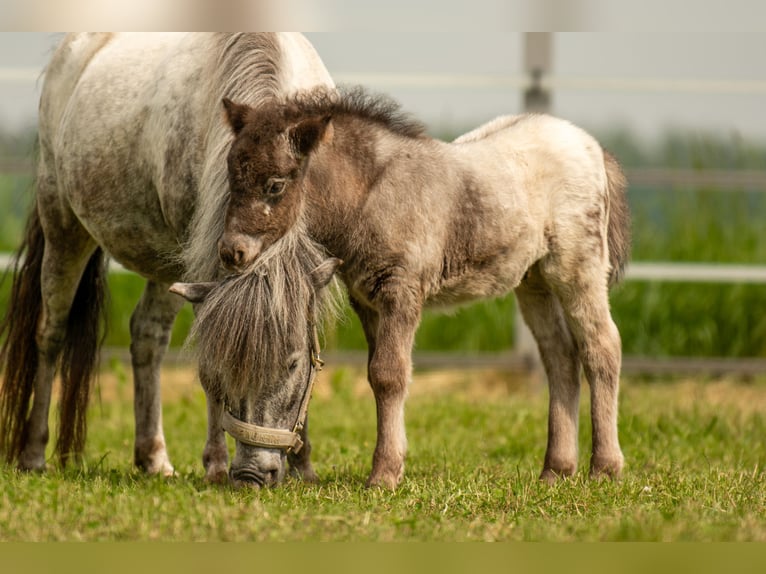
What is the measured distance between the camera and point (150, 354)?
642 cm

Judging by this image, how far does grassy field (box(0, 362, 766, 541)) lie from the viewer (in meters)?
3.83

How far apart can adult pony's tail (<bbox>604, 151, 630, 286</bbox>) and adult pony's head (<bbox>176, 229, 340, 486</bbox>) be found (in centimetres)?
161

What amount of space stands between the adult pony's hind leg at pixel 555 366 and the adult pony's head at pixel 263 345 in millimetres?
1322

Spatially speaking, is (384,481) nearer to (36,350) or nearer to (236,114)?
(236,114)

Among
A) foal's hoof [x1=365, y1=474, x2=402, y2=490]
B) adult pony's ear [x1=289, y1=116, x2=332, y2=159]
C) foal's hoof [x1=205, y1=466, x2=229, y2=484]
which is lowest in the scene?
foal's hoof [x1=205, y1=466, x2=229, y2=484]

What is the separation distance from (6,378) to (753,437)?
15.0ft

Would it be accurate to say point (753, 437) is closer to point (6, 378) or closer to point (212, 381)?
point (212, 381)

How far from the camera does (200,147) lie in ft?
16.6

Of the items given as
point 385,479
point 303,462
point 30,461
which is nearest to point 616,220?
point 385,479

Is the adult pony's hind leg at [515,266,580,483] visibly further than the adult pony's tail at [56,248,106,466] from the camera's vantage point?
No

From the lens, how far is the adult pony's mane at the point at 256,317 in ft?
14.3

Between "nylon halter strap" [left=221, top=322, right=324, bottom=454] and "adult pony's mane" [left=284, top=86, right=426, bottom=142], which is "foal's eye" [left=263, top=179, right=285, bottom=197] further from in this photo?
"nylon halter strap" [left=221, top=322, right=324, bottom=454]

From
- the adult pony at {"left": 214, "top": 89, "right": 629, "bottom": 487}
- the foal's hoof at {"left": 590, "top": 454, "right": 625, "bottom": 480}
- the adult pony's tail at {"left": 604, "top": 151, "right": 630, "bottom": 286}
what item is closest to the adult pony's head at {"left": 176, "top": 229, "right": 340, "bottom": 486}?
the adult pony at {"left": 214, "top": 89, "right": 629, "bottom": 487}

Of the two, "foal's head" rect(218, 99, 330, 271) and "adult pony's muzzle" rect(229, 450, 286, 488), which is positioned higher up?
"foal's head" rect(218, 99, 330, 271)
